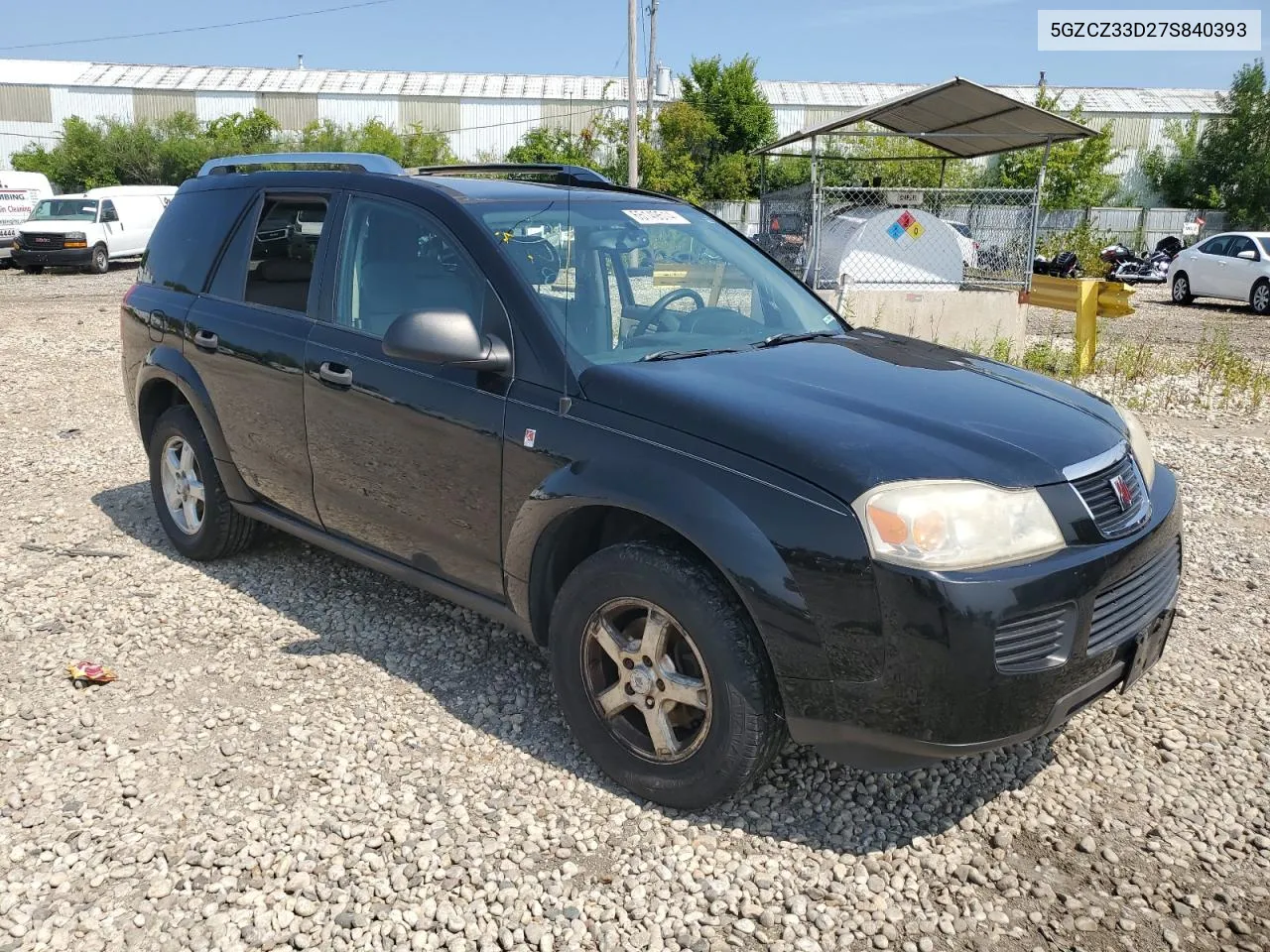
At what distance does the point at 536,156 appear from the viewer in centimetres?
4819

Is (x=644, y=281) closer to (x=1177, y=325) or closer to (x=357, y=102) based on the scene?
(x=1177, y=325)

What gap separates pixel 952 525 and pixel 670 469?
770 millimetres

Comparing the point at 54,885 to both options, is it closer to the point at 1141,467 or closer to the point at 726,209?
the point at 1141,467

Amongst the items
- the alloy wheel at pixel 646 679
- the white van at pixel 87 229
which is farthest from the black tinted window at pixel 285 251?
the white van at pixel 87 229

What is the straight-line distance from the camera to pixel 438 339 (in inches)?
128

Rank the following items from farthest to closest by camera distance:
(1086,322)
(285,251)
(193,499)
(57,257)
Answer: (57,257), (1086,322), (193,499), (285,251)

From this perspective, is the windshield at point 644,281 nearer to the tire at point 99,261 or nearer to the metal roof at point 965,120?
the metal roof at point 965,120

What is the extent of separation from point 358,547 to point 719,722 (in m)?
1.83

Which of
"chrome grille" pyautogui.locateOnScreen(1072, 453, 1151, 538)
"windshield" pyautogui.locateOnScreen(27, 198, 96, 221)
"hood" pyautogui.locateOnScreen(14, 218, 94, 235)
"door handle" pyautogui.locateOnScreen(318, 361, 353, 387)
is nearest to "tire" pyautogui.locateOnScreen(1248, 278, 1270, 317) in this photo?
"chrome grille" pyautogui.locateOnScreen(1072, 453, 1151, 538)

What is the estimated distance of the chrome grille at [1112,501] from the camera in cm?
288

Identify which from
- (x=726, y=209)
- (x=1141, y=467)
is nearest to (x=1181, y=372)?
(x=1141, y=467)

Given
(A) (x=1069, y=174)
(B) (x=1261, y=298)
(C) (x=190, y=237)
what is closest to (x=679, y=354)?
(C) (x=190, y=237)

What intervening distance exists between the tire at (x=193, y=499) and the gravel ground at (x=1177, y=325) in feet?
34.2

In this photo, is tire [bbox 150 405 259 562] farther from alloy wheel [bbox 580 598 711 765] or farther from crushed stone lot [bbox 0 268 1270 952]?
alloy wheel [bbox 580 598 711 765]
